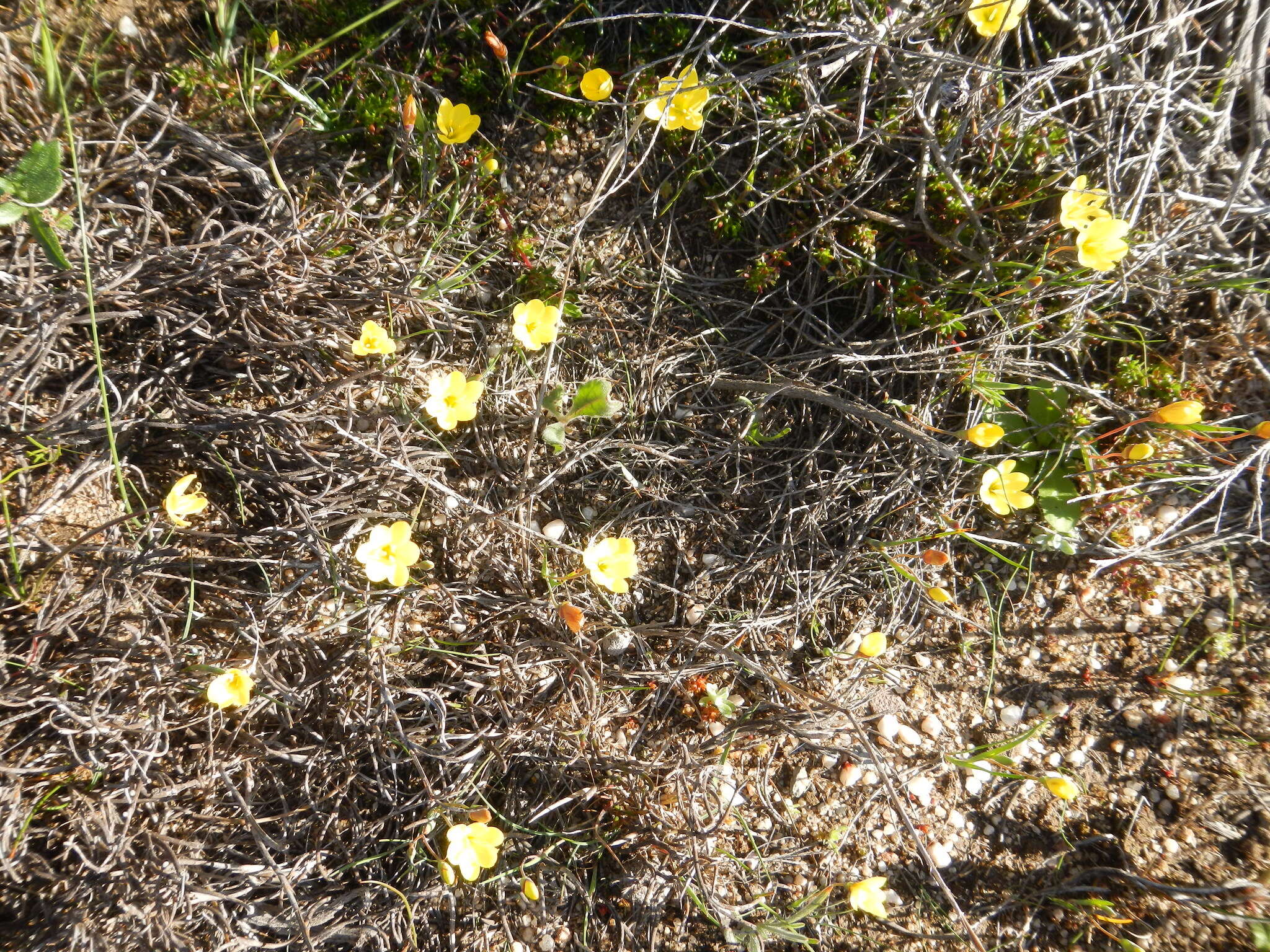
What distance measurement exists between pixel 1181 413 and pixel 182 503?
9.04 feet

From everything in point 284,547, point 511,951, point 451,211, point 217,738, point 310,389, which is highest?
point 451,211

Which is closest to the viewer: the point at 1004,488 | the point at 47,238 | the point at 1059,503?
the point at 47,238

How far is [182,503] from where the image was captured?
6.37ft

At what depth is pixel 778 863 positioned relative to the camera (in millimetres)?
2205

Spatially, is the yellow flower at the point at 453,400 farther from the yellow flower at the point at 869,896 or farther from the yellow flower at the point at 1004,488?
the yellow flower at the point at 869,896

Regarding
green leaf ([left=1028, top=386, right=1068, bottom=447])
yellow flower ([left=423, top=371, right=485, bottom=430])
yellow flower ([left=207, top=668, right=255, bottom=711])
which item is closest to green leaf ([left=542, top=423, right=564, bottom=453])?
yellow flower ([left=423, top=371, right=485, bottom=430])

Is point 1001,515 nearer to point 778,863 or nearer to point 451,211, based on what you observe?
point 778,863

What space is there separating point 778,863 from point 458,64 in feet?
8.54

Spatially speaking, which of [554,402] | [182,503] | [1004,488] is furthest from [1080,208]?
[182,503]

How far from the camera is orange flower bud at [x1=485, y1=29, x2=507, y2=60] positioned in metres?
2.03

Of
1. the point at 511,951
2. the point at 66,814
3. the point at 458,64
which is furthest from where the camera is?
the point at 458,64

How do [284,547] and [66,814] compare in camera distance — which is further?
[284,547]

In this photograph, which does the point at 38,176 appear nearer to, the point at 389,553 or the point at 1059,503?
the point at 389,553

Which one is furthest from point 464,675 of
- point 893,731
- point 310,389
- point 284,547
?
point 893,731
